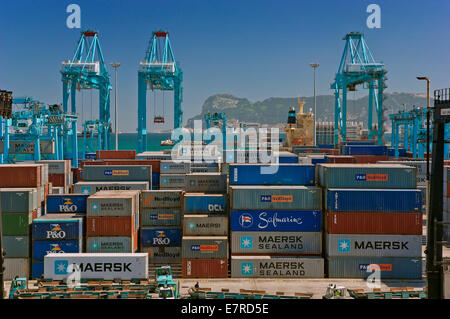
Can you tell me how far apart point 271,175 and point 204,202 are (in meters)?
4.80

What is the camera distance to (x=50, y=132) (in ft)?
217

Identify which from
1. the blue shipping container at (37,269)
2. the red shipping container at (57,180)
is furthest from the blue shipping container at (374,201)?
the red shipping container at (57,180)

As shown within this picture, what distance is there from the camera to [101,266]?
24750 mm

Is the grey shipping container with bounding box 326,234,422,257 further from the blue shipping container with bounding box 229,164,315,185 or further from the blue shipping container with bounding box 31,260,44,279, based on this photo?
the blue shipping container with bounding box 31,260,44,279

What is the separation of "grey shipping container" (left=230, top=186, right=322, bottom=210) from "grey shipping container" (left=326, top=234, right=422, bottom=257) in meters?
2.42

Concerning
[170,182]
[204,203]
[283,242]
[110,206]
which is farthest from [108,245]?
[170,182]

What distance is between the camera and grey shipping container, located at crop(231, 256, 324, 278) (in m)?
27.5

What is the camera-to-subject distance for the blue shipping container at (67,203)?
3017cm

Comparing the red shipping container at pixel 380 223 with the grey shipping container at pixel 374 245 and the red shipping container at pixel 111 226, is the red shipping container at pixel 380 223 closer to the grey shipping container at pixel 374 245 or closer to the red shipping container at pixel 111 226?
the grey shipping container at pixel 374 245

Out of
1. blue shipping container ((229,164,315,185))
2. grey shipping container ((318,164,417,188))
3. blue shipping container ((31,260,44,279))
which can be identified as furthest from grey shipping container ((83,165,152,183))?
grey shipping container ((318,164,417,188))
